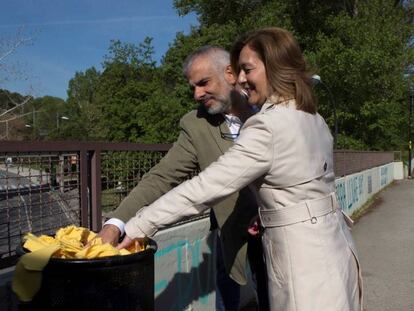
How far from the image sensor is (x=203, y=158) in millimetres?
3066

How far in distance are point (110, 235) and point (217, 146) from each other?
104cm

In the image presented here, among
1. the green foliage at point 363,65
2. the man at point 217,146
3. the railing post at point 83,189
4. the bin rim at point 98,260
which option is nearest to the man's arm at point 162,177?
the man at point 217,146

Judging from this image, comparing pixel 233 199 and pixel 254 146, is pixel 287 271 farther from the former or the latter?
pixel 233 199

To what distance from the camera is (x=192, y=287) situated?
466 cm

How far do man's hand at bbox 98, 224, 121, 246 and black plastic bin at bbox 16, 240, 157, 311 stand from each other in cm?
18

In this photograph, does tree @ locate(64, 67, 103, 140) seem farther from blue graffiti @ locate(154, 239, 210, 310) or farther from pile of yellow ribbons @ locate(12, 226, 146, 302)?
pile of yellow ribbons @ locate(12, 226, 146, 302)

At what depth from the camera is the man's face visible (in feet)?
9.86

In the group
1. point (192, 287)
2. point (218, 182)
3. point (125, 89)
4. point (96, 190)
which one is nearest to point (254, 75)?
point (218, 182)

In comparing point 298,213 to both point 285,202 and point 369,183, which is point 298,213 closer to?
point 285,202

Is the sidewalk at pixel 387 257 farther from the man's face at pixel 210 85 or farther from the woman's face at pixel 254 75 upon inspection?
the woman's face at pixel 254 75

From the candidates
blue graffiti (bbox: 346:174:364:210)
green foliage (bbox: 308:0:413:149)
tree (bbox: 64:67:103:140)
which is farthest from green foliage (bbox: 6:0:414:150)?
tree (bbox: 64:67:103:140)

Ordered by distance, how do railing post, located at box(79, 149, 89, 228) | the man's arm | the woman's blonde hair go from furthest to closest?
1. railing post, located at box(79, 149, 89, 228)
2. the man's arm
3. the woman's blonde hair

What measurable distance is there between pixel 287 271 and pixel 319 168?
0.43 metres

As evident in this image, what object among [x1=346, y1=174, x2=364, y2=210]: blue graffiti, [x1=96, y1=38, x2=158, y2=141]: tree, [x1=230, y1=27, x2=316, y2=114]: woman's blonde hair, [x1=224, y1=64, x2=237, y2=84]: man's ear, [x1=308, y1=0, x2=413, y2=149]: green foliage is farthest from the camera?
[x1=96, y1=38, x2=158, y2=141]: tree
